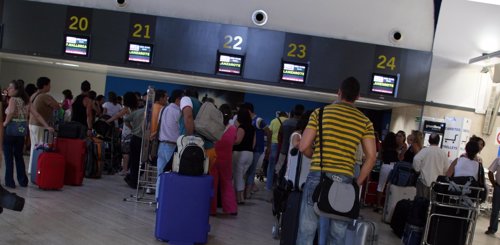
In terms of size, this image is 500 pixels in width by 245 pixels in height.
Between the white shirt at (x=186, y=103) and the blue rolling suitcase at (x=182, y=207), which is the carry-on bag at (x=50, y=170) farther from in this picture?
the blue rolling suitcase at (x=182, y=207)

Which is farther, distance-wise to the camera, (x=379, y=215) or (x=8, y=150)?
(x=379, y=215)

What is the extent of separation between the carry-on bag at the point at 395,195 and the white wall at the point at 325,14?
4.67 meters

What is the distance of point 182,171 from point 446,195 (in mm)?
2964

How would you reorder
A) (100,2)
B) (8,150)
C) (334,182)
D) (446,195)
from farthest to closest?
1. (100,2)
2. (8,150)
3. (446,195)
4. (334,182)

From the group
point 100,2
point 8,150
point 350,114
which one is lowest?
point 8,150

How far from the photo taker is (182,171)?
566 centimetres

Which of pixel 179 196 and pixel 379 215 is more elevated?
pixel 179 196

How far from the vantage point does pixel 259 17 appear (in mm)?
12531

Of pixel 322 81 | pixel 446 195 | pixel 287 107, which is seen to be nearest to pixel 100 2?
pixel 322 81

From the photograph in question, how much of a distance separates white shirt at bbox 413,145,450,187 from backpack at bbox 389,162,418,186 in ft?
1.35

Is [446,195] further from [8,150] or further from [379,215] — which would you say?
[8,150]

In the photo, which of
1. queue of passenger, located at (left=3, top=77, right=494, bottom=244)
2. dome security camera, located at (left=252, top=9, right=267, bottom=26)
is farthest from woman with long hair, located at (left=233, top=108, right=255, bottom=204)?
dome security camera, located at (left=252, top=9, right=267, bottom=26)

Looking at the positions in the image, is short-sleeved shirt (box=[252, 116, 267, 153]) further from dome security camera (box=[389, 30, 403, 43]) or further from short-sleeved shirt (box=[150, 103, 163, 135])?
dome security camera (box=[389, 30, 403, 43])

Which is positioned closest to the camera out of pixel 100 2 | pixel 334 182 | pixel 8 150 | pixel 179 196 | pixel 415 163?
pixel 334 182
